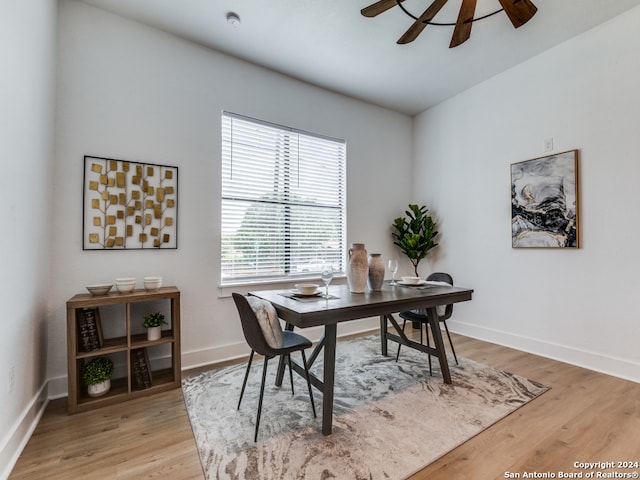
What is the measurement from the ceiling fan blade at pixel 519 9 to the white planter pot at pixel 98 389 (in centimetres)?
371

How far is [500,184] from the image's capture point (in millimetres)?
3576

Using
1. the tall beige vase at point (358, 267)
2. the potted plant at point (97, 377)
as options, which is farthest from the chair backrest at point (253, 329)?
the potted plant at point (97, 377)

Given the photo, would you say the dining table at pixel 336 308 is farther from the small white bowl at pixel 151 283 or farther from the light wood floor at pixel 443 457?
the small white bowl at pixel 151 283

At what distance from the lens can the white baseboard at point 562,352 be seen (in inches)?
103

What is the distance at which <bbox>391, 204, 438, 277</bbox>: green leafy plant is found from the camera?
4.15m

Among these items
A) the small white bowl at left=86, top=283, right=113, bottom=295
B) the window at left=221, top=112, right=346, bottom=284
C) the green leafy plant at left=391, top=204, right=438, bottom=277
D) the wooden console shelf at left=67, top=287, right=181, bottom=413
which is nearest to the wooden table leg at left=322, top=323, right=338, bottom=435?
the wooden console shelf at left=67, top=287, right=181, bottom=413

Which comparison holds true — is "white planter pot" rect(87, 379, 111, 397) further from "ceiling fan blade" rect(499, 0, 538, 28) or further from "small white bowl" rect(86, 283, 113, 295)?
"ceiling fan blade" rect(499, 0, 538, 28)

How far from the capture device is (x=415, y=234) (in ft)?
13.7

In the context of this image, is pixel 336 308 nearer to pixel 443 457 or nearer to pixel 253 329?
pixel 253 329

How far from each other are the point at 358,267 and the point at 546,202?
7.31 feet

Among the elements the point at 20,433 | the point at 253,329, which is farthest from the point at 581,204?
the point at 20,433

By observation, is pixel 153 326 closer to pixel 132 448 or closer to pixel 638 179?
pixel 132 448

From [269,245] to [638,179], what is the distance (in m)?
3.40

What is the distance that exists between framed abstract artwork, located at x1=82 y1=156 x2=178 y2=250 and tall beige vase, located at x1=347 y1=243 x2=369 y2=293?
165 cm
